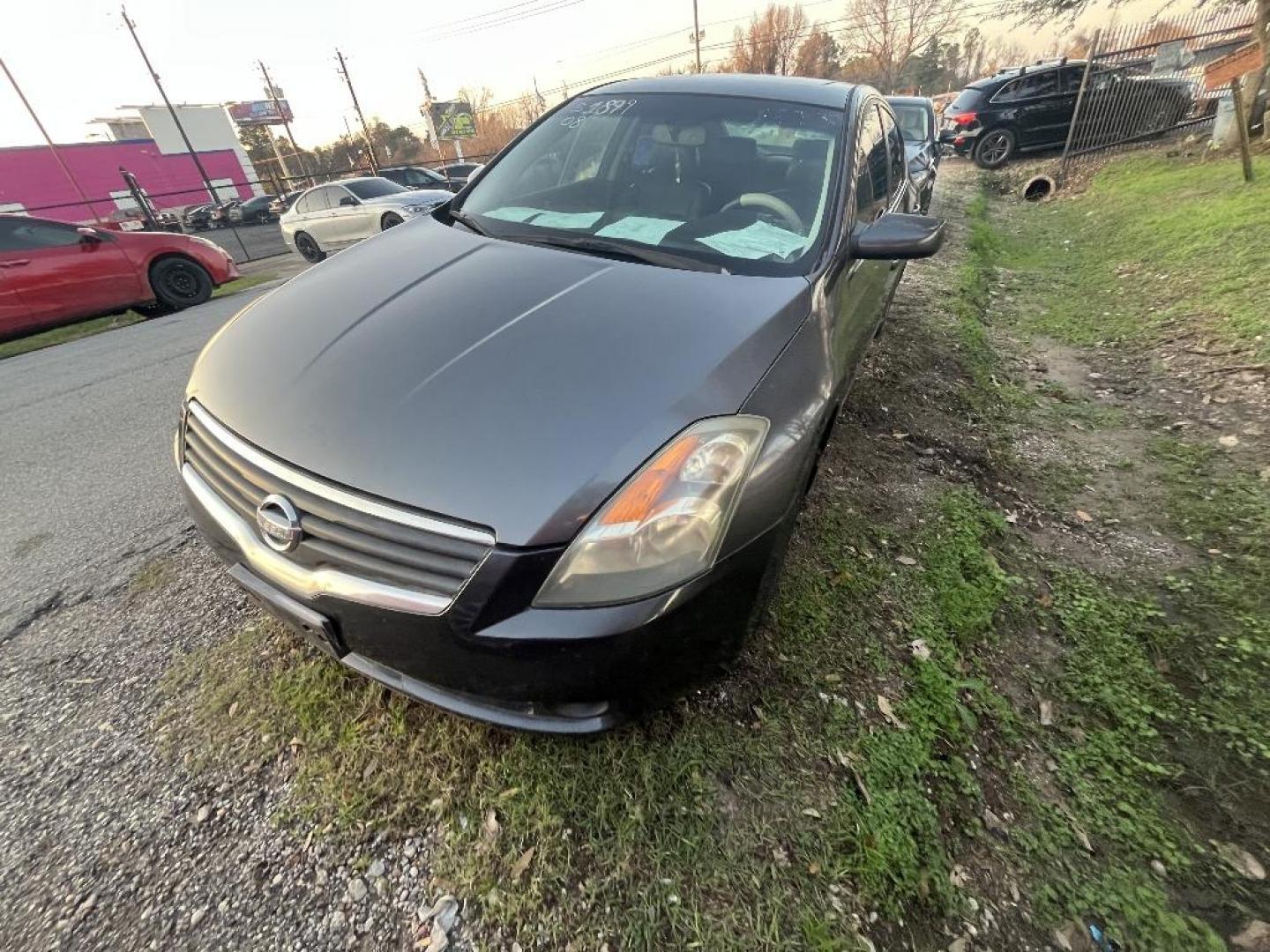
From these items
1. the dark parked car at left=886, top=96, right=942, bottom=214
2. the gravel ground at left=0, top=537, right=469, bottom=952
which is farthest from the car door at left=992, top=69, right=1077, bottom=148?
the gravel ground at left=0, top=537, right=469, bottom=952

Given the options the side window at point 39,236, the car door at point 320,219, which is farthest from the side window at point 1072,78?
the side window at point 39,236

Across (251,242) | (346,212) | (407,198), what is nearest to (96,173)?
(251,242)

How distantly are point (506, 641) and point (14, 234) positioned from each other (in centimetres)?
886

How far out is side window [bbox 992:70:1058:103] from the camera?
1114cm

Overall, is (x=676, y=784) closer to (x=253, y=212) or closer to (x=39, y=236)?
(x=39, y=236)

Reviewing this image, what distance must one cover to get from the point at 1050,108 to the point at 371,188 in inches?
520

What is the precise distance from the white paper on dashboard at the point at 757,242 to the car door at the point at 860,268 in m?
0.17

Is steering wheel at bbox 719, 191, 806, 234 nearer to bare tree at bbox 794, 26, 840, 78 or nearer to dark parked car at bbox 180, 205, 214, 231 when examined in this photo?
dark parked car at bbox 180, 205, 214, 231

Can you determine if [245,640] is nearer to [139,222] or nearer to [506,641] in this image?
[506,641]

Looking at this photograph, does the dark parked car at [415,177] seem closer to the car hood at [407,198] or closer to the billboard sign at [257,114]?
the car hood at [407,198]

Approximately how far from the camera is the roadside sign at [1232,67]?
8055 mm

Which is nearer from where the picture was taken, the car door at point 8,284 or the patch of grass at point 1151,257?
the patch of grass at point 1151,257

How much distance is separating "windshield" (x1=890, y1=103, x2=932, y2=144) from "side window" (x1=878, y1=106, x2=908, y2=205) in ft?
16.6

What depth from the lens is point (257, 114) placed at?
4991 centimetres
